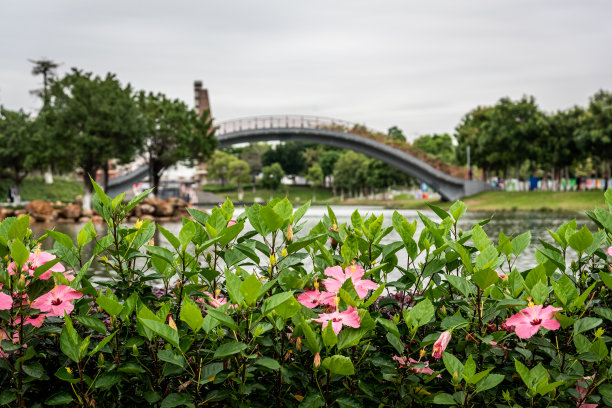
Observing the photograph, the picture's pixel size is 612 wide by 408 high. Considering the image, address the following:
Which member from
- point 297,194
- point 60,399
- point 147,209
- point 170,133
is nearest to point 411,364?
point 60,399

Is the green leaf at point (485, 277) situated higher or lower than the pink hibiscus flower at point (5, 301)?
higher

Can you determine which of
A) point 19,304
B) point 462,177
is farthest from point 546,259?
point 462,177

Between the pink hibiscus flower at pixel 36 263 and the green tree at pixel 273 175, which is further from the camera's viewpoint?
the green tree at pixel 273 175

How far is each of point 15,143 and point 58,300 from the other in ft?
142

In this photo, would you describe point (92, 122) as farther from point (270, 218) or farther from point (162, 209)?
point (270, 218)

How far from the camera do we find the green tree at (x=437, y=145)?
88.8m

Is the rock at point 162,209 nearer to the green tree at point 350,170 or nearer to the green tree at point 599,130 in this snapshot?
the green tree at point 599,130

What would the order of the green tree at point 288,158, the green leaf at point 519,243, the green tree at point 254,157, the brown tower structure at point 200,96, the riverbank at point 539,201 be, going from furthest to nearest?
the green tree at point 288,158 < the green tree at point 254,157 < the brown tower structure at point 200,96 < the riverbank at point 539,201 < the green leaf at point 519,243

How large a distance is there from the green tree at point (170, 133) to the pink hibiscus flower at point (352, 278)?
37203mm

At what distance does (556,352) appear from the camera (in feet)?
6.57

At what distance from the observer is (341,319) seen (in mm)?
1816

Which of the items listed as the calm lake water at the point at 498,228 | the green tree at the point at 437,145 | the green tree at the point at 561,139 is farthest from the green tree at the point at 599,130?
the green tree at the point at 437,145

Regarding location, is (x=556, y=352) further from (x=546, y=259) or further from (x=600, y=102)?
(x=600, y=102)

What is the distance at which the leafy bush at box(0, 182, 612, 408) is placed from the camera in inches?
70.6
